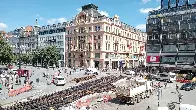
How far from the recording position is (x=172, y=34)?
6981cm

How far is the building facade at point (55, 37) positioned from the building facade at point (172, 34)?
40.2m

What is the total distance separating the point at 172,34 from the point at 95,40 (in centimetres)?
2871

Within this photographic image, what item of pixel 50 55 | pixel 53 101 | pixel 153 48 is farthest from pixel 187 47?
pixel 53 101

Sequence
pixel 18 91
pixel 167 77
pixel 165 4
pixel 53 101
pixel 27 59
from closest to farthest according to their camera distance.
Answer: pixel 53 101 < pixel 18 91 < pixel 167 77 < pixel 165 4 < pixel 27 59

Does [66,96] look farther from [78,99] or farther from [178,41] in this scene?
[178,41]

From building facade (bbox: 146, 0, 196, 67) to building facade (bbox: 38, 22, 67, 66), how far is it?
40166 mm

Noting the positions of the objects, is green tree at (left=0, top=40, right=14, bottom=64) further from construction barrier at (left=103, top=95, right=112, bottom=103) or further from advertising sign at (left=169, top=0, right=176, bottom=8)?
advertising sign at (left=169, top=0, right=176, bottom=8)

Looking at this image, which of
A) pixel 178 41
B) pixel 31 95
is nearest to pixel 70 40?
pixel 178 41

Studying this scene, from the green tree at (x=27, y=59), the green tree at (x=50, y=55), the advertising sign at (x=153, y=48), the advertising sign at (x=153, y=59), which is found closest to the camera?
the advertising sign at (x=153, y=59)

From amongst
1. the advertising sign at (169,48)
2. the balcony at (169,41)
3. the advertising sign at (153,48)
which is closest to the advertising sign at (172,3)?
the balcony at (169,41)

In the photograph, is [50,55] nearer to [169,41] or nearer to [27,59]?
[27,59]

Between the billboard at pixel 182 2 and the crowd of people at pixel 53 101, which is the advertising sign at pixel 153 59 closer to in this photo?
the billboard at pixel 182 2

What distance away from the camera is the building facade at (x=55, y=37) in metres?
100

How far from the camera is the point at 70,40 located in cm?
9612
